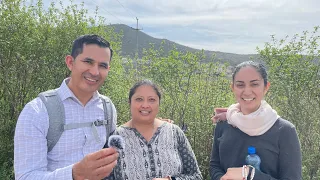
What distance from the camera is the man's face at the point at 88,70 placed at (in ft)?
8.50

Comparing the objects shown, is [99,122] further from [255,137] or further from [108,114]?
[255,137]

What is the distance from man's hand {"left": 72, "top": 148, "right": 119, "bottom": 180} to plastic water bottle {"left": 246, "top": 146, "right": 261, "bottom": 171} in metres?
1.09

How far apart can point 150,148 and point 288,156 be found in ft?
3.69

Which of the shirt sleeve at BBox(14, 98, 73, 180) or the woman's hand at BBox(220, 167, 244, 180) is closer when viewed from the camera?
the shirt sleeve at BBox(14, 98, 73, 180)

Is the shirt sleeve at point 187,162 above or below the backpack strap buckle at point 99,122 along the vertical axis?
below

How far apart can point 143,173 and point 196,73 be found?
3.15 m

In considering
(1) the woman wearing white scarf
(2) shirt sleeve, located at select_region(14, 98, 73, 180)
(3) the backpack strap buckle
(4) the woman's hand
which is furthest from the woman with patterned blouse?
(2) shirt sleeve, located at select_region(14, 98, 73, 180)

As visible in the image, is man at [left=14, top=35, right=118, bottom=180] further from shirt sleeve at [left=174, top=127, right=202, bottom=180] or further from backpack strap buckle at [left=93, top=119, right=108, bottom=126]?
shirt sleeve at [left=174, top=127, right=202, bottom=180]

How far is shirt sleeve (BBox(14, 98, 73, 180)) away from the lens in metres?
2.21

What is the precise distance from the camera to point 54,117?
2.39m

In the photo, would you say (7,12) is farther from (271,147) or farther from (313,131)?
(313,131)

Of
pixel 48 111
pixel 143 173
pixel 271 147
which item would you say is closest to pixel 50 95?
pixel 48 111

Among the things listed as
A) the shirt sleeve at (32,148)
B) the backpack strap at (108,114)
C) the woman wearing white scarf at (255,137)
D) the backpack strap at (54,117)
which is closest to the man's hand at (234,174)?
the woman wearing white scarf at (255,137)

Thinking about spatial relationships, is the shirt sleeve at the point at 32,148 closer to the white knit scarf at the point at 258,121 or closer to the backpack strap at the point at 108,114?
the backpack strap at the point at 108,114
